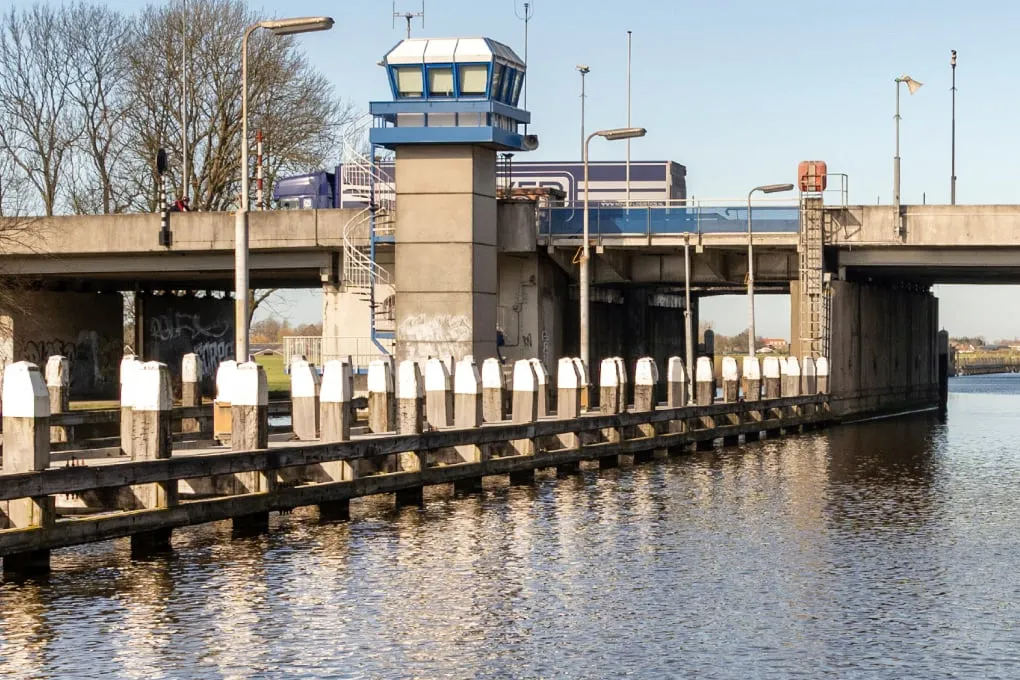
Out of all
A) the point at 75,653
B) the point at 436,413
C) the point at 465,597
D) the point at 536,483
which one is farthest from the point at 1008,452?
the point at 75,653

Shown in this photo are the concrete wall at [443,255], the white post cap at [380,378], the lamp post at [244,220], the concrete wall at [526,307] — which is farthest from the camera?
the concrete wall at [526,307]

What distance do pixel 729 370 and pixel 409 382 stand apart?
68.3ft

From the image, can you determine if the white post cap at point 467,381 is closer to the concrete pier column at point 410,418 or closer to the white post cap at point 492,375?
the white post cap at point 492,375

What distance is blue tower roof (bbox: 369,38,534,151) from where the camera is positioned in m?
46.7

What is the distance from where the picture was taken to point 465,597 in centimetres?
1741

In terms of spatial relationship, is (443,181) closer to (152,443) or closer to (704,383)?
Result: (704,383)

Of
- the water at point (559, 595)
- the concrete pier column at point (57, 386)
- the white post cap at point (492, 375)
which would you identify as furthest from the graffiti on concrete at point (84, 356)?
the water at point (559, 595)

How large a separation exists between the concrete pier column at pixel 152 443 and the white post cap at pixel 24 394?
1.97 m

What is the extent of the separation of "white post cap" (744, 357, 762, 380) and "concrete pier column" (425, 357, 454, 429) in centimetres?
2066

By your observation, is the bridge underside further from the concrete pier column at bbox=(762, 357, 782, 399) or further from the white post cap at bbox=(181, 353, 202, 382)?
the white post cap at bbox=(181, 353, 202, 382)

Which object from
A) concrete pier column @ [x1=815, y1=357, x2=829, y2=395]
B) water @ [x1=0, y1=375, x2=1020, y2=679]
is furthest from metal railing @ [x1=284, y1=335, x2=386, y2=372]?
water @ [x1=0, y1=375, x2=1020, y2=679]

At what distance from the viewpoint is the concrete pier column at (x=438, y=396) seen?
28125 millimetres

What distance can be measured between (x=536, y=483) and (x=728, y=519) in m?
6.17

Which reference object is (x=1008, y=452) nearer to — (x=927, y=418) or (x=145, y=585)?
(x=927, y=418)
